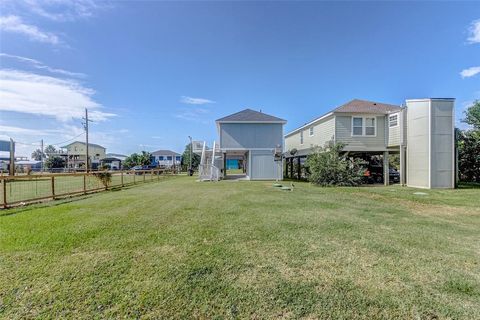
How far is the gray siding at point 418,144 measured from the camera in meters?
13.5

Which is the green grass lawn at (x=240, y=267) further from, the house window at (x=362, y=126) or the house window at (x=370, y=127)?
the house window at (x=370, y=127)

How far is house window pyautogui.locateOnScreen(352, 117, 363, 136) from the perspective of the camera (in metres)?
16.4

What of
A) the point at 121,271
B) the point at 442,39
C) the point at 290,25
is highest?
the point at 290,25

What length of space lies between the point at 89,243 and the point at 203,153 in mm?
17377

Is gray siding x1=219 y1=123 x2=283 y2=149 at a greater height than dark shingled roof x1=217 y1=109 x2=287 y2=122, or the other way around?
dark shingled roof x1=217 y1=109 x2=287 y2=122

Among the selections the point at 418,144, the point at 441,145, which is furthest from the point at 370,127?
the point at 441,145

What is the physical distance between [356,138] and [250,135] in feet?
26.5

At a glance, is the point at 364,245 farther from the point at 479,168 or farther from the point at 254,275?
the point at 479,168

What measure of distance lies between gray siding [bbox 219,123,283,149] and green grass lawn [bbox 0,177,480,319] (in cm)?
1466

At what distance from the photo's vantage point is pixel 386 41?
15953 millimetres

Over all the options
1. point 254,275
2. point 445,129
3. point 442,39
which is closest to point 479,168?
point 445,129

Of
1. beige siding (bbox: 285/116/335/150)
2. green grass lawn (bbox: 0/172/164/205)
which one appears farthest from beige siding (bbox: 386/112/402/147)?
green grass lawn (bbox: 0/172/164/205)

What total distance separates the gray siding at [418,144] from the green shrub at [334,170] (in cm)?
281

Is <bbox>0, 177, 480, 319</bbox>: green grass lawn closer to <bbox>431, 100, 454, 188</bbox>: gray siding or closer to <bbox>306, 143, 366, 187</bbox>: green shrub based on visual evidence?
<bbox>306, 143, 366, 187</bbox>: green shrub
